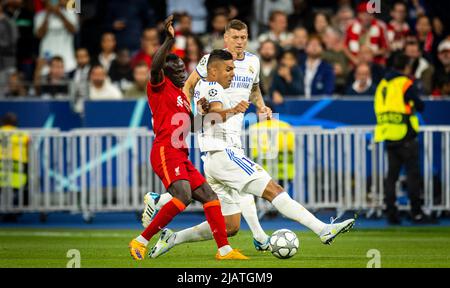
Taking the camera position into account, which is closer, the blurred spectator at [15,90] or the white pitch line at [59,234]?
the white pitch line at [59,234]

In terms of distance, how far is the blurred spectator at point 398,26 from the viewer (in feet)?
75.6

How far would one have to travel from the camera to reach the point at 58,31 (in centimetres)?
2333

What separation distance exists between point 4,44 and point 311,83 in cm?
632

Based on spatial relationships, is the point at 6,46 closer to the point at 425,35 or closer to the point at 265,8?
the point at 265,8

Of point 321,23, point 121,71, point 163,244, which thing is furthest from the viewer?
→ point 321,23

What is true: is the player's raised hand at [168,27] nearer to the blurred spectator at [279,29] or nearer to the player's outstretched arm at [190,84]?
the player's outstretched arm at [190,84]

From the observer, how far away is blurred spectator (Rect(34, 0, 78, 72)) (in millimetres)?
23219

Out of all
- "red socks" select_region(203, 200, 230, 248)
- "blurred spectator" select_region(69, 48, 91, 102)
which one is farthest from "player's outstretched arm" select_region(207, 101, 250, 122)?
"blurred spectator" select_region(69, 48, 91, 102)

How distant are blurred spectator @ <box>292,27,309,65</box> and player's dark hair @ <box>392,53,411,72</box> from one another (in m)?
3.78

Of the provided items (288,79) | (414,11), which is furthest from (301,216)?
(414,11)

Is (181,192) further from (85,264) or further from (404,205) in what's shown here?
(404,205)

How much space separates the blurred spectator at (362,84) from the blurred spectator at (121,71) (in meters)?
A: 4.47

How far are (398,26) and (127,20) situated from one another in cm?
580

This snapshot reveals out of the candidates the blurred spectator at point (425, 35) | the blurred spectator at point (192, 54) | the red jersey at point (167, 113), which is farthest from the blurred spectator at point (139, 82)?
the red jersey at point (167, 113)
